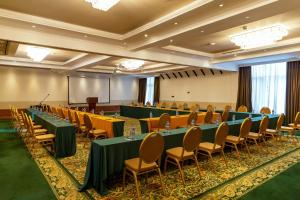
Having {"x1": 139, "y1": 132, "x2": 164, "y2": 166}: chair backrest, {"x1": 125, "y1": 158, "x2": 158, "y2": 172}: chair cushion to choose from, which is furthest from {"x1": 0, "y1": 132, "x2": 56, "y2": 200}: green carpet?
{"x1": 139, "y1": 132, "x2": 164, "y2": 166}: chair backrest

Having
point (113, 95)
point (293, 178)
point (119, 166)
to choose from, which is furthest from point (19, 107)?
point (293, 178)

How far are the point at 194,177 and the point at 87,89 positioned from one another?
1201 centimetres

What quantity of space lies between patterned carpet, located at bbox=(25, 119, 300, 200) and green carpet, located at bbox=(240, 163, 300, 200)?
101 millimetres

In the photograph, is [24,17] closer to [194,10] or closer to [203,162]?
[194,10]

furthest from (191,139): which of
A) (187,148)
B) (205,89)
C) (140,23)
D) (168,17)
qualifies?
(205,89)

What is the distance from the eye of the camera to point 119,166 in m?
3.00

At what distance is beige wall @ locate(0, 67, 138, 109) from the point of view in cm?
1122

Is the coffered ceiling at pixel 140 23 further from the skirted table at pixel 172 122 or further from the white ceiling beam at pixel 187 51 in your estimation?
the skirted table at pixel 172 122

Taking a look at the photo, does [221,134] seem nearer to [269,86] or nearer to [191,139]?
[191,139]

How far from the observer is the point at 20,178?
3.42 meters

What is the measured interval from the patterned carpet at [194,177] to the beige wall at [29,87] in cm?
849

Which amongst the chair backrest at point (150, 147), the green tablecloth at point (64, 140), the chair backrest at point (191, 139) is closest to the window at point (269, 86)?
the chair backrest at point (191, 139)

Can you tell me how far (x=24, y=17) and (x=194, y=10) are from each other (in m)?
3.63

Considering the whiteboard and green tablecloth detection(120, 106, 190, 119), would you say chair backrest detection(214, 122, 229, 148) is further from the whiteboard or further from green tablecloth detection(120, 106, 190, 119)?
the whiteboard
